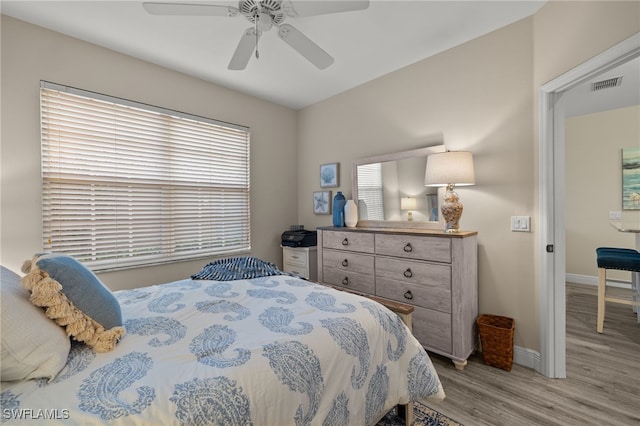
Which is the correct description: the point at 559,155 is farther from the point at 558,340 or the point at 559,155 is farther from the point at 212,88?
the point at 212,88

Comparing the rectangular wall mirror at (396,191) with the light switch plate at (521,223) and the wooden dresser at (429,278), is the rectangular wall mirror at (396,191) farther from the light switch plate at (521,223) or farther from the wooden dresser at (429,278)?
the light switch plate at (521,223)

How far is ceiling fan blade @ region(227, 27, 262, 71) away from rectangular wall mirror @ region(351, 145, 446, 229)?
1.66m

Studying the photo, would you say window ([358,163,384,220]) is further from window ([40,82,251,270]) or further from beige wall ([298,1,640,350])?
window ([40,82,251,270])

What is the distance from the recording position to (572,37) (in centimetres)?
179

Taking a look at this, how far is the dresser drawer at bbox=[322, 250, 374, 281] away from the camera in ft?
8.62

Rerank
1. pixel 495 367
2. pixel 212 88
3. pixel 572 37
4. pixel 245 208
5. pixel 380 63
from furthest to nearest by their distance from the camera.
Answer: pixel 245 208 < pixel 212 88 < pixel 380 63 < pixel 495 367 < pixel 572 37

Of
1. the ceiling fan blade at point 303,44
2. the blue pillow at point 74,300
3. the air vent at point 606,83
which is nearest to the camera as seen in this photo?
the blue pillow at point 74,300

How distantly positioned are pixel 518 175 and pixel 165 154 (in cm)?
324

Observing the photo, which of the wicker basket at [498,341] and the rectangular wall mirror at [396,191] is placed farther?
the rectangular wall mirror at [396,191]

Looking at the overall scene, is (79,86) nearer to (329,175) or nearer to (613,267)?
(329,175)

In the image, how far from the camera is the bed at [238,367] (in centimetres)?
81

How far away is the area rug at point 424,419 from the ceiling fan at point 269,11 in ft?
7.66

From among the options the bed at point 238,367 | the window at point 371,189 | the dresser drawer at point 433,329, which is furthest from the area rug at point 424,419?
the window at point 371,189

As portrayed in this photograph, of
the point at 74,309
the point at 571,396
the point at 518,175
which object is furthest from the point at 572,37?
the point at 74,309
